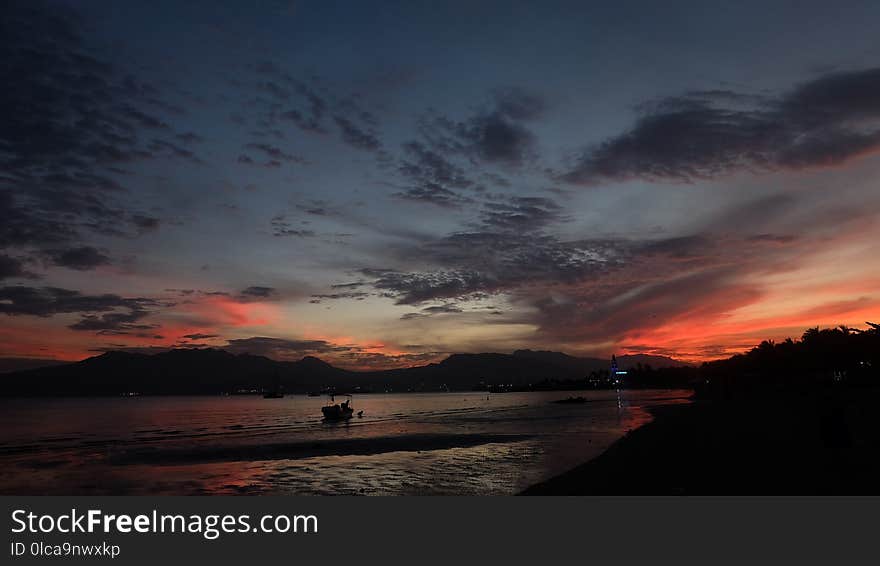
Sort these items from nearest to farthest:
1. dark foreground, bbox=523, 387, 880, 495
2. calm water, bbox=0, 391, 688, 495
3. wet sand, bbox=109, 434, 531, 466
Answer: dark foreground, bbox=523, 387, 880, 495, calm water, bbox=0, 391, 688, 495, wet sand, bbox=109, 434, 531, 466

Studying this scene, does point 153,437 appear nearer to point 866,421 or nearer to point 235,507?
point 235,507

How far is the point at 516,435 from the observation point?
50625 millimetres

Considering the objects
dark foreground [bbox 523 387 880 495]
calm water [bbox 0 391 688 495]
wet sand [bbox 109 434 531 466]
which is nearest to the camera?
dark foreground [bbox 523 387 880 495]

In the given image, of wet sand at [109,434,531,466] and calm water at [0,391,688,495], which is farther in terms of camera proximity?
wet sand at [109,434,531,466]

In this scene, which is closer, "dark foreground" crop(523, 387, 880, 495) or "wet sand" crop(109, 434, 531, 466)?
"dark foreground" crop(523, 387, 880, 495)

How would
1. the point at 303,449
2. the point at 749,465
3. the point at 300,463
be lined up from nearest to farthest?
the point at 749,465 < the point at 300,463 < the point at 303,449

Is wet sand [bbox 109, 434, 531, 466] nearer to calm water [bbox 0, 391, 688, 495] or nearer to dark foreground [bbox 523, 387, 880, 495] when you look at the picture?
calm water [bbox 0, 391, 688, 495]

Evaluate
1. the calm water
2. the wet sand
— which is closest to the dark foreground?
the calm water

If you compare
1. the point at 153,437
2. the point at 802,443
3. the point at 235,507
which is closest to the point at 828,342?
the point at 802,443

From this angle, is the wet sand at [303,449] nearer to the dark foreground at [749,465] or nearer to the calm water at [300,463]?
the calm water at [300,463]

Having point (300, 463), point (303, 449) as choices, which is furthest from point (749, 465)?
point (303, 449)

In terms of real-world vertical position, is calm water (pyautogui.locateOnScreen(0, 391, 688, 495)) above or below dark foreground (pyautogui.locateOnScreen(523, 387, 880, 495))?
below

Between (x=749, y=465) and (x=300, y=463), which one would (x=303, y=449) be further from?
(x=749, y=465)

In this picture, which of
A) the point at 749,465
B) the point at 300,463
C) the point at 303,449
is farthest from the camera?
the point at 303,449
